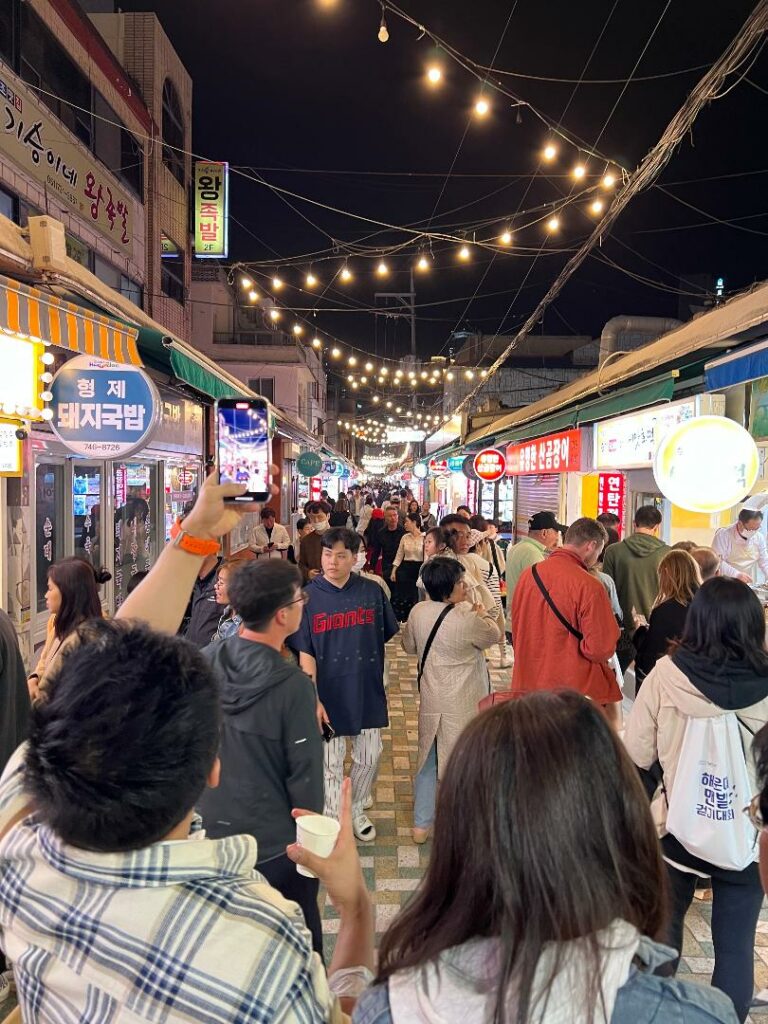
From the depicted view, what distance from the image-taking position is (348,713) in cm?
454

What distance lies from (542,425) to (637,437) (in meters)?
3.64

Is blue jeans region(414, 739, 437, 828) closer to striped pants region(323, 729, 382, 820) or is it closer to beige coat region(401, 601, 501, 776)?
beige coat region(401, 601, 501, 776)

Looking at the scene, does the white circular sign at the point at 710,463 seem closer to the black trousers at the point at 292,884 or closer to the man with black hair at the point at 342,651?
the man with black hair at the point at 342,651

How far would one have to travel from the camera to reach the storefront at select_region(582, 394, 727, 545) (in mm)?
6867

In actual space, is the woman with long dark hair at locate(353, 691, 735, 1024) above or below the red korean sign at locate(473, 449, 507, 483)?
below

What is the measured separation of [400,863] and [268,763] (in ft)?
7.40

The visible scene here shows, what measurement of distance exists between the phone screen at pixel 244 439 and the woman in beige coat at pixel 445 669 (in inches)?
88.4

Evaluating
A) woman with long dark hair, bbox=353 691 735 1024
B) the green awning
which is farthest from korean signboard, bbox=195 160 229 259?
woman with long dark hair, bbox=353 691 735 1024

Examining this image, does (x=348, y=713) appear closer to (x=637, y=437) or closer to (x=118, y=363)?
(x=118, y=363)

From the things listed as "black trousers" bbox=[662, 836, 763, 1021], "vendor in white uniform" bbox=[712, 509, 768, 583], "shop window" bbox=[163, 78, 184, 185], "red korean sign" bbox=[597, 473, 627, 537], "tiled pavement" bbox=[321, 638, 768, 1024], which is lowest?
"tiled pavement" bbox=[321, 638, 768, 1024]

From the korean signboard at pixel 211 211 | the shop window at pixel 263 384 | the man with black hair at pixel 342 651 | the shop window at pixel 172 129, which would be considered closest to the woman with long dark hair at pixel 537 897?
the man with black hair at pixel 342 651

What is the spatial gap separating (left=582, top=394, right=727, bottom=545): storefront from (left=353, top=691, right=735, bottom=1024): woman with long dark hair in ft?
16.1

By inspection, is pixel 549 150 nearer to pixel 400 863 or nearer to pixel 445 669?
pixel 445 669

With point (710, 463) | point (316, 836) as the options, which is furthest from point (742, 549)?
point (316, 836)
